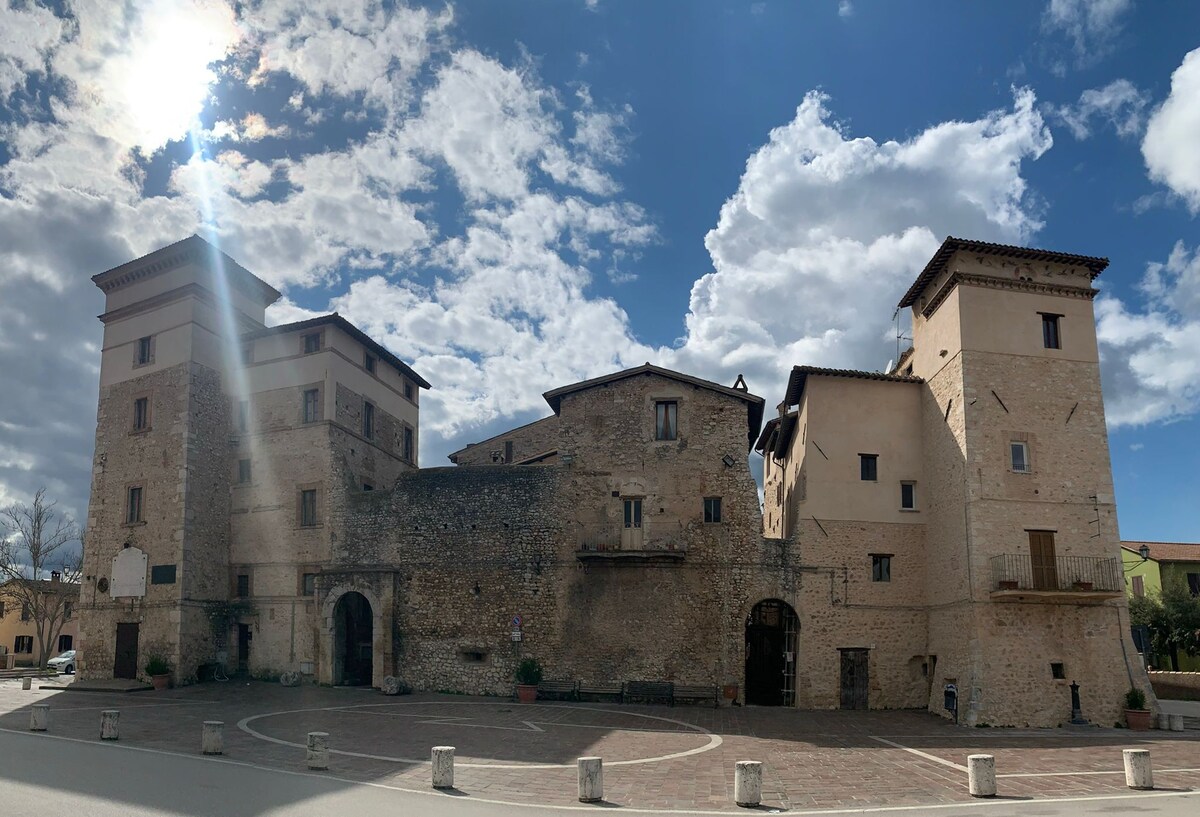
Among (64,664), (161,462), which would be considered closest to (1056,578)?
(161,462)

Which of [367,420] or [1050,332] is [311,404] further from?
[1050,332]

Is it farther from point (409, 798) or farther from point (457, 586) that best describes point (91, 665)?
point (409, 798)

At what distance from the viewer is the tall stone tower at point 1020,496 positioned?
25.2 metres

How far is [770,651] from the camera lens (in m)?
30.2

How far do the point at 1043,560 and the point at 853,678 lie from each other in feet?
22.4

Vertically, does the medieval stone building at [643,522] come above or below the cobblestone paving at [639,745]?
above

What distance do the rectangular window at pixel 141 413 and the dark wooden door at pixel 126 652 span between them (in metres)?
7.50

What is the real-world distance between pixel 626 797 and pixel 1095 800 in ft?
25.1

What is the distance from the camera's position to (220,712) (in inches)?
954

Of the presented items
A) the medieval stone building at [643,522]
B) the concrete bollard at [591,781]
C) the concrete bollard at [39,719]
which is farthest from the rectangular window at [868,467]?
the concrete bollard at [39,719]

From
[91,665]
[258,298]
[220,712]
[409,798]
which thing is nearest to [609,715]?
[220,712]

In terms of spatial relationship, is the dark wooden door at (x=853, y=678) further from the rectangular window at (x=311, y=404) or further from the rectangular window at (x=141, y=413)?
the rectangular window at (x=141, y=413)

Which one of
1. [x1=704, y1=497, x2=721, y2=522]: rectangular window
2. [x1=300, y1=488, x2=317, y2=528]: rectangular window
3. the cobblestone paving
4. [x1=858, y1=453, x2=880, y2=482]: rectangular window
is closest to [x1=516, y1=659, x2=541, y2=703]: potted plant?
the cobblestone paving

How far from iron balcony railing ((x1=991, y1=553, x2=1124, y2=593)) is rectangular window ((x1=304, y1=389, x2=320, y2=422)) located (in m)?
24.1
